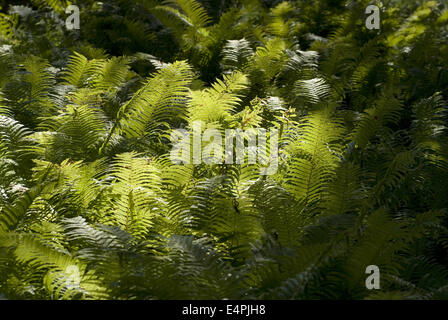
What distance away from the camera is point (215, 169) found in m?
3.05

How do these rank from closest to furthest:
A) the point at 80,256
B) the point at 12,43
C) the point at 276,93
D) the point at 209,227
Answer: the point at 80,256
the point at 209,227
the point at 276,93
the point at 12,43

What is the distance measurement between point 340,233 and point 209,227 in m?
0.65

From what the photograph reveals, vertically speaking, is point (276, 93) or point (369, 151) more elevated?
point (276, 93)

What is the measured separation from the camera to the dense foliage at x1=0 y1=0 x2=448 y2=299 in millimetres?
2086

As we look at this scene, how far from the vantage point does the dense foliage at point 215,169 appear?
209cm

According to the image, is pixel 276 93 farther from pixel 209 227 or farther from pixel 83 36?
pixel 83 36

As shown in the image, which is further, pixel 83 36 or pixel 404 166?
pixel 83 36

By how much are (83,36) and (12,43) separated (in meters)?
0.92

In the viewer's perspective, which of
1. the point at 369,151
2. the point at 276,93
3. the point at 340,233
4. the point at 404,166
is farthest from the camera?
the point at 276,93

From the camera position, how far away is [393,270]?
2.29 meters

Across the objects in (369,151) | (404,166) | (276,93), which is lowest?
(404,166)
